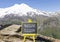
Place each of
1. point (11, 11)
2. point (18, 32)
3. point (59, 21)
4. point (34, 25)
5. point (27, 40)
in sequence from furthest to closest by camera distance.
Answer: point (11, 11)
point (59, 21)
point (18, 32)
point (27, 40)
point (34, 25)

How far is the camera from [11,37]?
1791 cm

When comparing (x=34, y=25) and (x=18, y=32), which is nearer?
(x=34, y=25)

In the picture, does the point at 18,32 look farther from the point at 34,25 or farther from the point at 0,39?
the point at 34,25

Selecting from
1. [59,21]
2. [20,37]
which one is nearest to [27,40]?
[20,37]

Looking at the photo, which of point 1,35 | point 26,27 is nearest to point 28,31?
point 26,27

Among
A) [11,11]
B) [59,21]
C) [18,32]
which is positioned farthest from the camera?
[11,11]

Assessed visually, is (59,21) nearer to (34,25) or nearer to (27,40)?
(27,40)

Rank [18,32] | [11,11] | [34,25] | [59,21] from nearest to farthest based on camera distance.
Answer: [34,25] → [18,32] → [59,21] → [11,11]

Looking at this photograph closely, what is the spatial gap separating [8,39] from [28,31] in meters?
3.53

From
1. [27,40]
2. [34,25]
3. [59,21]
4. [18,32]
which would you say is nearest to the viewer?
[34,25]

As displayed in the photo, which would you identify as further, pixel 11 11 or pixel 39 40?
pixel 11 11

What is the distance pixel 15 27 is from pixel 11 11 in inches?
2031

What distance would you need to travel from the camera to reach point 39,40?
18234 millimetres

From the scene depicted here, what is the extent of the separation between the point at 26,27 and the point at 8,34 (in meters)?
3.68
